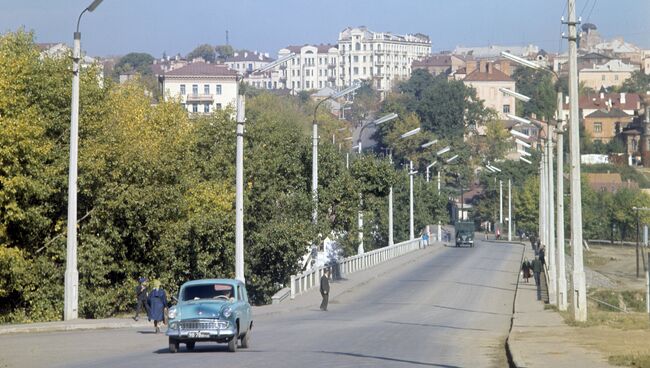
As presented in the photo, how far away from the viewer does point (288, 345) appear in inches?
1099

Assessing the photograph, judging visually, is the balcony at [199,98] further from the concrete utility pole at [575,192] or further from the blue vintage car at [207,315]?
the blue vintage car at [207,315]

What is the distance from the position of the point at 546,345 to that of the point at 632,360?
4.83 meters

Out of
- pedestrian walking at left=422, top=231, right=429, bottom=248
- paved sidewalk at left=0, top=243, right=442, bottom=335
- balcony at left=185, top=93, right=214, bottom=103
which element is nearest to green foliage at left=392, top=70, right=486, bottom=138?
balcony at left=185, top=93, right=214, bottom=103

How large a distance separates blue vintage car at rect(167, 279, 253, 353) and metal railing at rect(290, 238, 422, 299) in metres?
22.3

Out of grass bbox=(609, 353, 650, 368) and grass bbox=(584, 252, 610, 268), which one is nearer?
grass bbox=(609, 353, 650, 368)

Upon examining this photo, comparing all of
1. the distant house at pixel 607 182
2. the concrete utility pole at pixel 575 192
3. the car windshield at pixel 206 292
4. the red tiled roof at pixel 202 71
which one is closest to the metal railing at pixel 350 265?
the concrete utility pole at pixel 575 192

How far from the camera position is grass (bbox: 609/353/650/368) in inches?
776

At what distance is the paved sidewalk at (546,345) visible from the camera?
2119 centimetres

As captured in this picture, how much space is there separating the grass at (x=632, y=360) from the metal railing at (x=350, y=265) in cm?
2796

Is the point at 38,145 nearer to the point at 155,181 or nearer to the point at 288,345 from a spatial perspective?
the point at 155,181

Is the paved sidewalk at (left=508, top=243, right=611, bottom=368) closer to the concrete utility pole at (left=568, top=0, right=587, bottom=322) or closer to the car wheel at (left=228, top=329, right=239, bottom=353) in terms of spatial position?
the concrete utility pole at (left=568, top=0, right=587, bottom=322)

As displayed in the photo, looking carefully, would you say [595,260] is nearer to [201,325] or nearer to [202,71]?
[202,71]

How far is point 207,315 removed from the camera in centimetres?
2570

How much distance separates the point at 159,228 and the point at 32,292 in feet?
21.8
